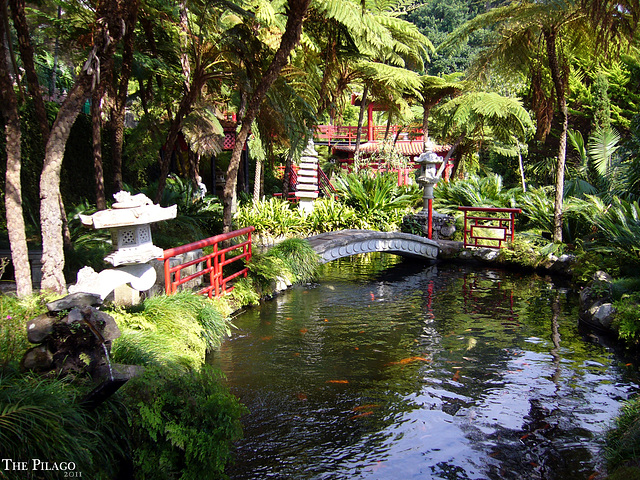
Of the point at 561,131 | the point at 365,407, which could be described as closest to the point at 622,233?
the point at 561,131

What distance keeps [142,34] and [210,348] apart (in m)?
7.59

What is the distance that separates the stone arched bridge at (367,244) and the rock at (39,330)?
7.83 m

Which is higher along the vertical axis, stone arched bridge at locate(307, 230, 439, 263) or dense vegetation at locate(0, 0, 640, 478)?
dense vegetation at locate(0, 0, 640, 478)

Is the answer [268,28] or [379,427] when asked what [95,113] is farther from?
[379,427]

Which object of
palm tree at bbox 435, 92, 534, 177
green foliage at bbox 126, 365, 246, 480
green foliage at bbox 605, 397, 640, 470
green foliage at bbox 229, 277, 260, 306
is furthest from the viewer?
palm tree at bbox 435, 92, 534, 177

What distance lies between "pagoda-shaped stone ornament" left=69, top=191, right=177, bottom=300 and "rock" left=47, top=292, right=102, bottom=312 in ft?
2.73

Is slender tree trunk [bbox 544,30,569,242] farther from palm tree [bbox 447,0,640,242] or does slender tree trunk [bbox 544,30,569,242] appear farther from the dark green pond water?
the dark green pond water

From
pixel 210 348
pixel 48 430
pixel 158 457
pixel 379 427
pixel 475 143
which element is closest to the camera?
pixel 48 430

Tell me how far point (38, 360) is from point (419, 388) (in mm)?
4067

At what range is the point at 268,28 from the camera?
1159 centimetres

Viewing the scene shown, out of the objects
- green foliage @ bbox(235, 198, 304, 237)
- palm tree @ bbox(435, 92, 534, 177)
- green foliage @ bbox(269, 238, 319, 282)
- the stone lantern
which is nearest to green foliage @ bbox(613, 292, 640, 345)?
green foliage @ bbox(269, 238, 319, 282)

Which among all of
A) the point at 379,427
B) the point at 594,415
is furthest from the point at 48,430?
the point at 594,415

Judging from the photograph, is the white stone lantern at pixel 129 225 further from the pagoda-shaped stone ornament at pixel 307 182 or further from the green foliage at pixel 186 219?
the pagoda-shaped stone ornament at pixel 307 182

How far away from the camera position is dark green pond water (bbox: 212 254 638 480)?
16.0 ft
